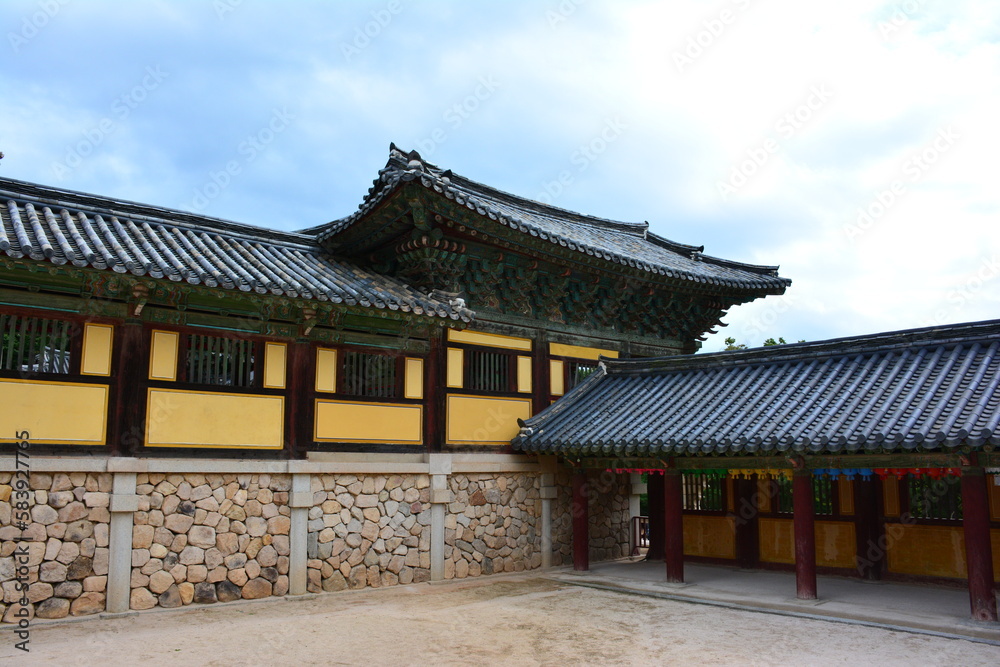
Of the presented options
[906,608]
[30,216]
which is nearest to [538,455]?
[906,608]

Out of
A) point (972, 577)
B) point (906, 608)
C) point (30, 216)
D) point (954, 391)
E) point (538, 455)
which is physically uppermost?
point (30, 216)

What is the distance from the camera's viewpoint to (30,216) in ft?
30.5

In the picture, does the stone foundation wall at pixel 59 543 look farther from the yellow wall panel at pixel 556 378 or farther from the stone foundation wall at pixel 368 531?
the yellow wall panel at pixel 556 378

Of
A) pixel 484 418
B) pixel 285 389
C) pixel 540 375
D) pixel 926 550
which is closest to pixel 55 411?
pixel 285 389

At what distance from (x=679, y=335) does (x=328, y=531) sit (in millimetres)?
8845

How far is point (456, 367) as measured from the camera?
12.4 meters

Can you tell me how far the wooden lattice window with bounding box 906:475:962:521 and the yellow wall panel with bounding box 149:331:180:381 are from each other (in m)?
11.0

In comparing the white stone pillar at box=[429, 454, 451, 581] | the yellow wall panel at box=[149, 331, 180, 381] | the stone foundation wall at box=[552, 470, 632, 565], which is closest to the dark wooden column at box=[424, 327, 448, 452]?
the white stone pillar at box=[429, 454, 451, 581]

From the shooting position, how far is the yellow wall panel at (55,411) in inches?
330

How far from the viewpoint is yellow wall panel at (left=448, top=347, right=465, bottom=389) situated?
12289 millimetres

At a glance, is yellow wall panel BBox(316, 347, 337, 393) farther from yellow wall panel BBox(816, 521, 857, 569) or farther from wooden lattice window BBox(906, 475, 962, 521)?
wooden lattice window BBox(906, 475, 962, 521)

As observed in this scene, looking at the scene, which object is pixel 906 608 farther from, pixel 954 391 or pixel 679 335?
pixel 679 335

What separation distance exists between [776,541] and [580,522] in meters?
3.43

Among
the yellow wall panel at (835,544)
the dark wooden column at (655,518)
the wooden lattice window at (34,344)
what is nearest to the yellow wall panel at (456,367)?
the dark wooden column at (655,518)
